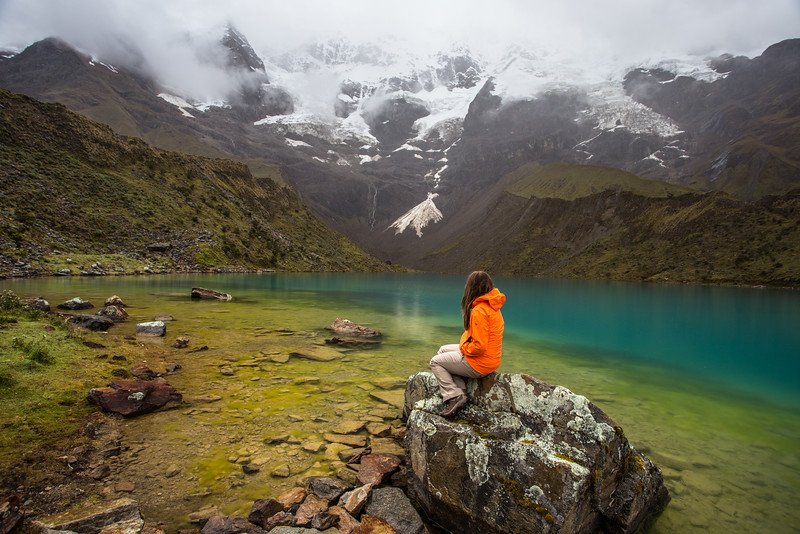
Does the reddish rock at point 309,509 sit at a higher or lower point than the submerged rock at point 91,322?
lower

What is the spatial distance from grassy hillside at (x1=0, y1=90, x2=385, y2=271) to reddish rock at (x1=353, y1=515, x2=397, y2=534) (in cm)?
6305

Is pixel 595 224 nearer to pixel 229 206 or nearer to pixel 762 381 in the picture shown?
pixel 229 206

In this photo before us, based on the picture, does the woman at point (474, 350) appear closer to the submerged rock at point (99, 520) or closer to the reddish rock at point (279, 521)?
the reddish rock at point (279, 521)

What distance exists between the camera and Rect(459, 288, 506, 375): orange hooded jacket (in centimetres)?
763

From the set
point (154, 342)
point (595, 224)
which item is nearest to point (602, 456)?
point (154, 342)

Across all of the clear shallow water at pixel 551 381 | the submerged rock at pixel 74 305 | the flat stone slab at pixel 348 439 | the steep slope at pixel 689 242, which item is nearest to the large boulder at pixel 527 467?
the clear shallow water at pixel 551 381

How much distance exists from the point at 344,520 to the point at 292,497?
1166 mm

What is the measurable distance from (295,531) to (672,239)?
187026 millimetres

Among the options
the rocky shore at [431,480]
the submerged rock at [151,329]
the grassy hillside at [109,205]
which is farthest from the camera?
the grassy hillside at [109,205]

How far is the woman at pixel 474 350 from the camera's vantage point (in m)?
7.66

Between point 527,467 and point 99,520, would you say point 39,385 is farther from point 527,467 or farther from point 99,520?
point 527,467

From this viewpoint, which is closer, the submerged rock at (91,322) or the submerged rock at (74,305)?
the submerged rock at (91,322)

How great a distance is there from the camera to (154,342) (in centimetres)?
1767

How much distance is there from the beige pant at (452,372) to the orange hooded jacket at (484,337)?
0.45 ft
